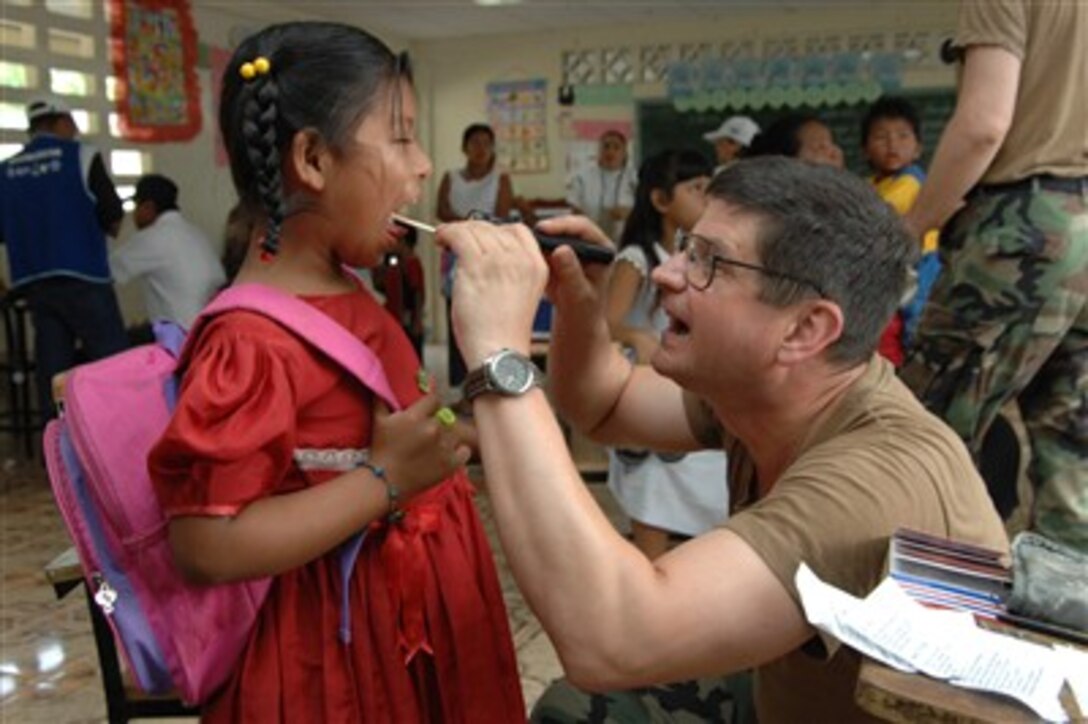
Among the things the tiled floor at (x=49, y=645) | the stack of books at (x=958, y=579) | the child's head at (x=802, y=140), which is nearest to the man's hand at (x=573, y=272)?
the stack of books at (x=958, y=579)

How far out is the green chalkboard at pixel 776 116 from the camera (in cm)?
761

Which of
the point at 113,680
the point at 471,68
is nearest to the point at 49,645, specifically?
the point at 113,680

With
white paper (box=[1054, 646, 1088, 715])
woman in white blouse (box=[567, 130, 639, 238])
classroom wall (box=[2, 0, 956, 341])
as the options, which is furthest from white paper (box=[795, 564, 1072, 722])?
woman in white blouse (box=[567, 130, 639, 238])

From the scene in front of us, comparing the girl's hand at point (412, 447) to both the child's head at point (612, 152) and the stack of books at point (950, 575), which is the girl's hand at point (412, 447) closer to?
the stack of books at point (950, 575)

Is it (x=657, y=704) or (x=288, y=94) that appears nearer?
(x=288, y=94)

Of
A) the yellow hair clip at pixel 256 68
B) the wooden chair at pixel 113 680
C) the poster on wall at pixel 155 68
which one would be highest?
the poster on wall at pixel 155 68

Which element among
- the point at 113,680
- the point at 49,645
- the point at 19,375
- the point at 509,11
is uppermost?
the point at 509,11

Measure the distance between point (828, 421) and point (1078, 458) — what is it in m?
1.26

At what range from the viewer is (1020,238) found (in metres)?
2.01

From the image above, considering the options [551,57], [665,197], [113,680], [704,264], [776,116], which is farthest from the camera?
[551,57]

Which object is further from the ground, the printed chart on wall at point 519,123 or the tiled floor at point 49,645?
the printed chart on wall at point 519,123

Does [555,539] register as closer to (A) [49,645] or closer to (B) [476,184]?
(A) [49,645]

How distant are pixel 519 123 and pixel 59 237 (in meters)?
4.82

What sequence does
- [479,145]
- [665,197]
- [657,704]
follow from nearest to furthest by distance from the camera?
[657,704]
[665,197]
[479,145]
